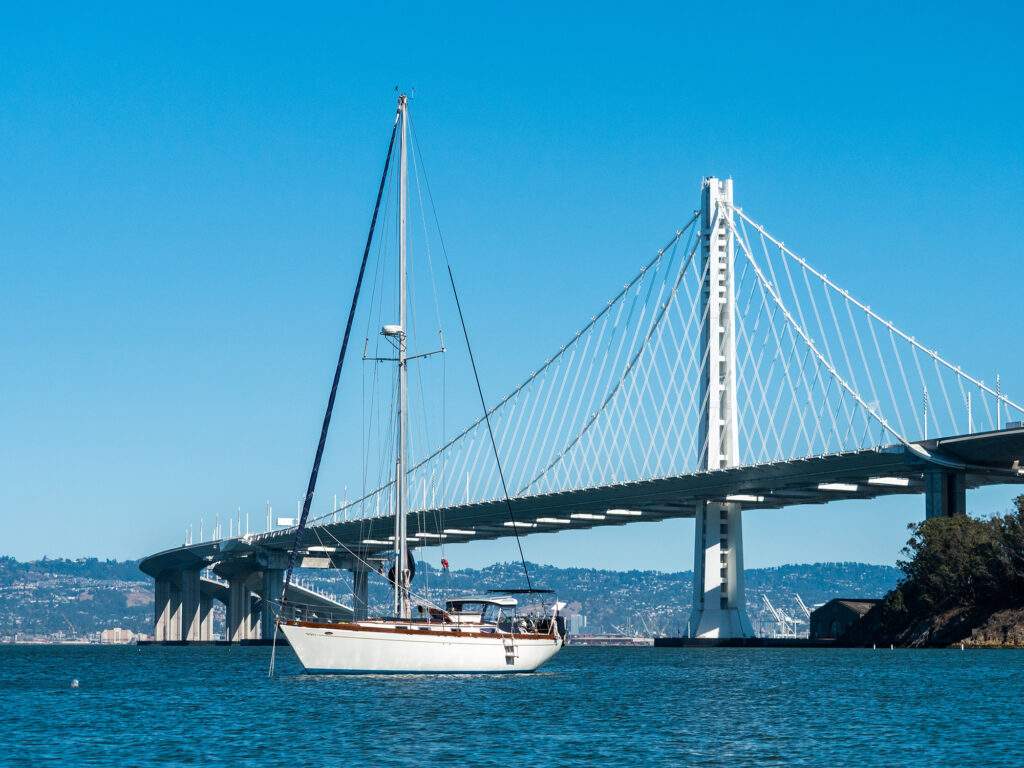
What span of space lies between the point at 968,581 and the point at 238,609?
104m

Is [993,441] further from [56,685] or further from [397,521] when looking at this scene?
[56,685]

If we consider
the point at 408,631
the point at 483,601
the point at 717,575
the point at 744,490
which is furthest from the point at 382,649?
the point at 717,575

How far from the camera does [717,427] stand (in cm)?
8531

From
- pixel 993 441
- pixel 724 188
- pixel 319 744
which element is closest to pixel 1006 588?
pixel 993 441

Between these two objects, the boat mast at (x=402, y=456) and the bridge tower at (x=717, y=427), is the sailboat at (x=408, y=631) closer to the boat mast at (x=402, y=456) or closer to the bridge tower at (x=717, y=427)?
the boat mast at (x=402, y=456)

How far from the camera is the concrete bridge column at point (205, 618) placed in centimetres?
16800

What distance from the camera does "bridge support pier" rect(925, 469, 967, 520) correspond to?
78.9 metres

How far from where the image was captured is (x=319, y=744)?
102 feet

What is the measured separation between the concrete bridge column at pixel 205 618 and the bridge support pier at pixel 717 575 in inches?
3484

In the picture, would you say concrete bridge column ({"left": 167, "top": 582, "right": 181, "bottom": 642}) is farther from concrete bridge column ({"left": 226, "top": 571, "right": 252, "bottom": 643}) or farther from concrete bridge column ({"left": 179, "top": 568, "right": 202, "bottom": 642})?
concrete bridge column ({"left": 226, "top": 571, "right": 252, "bottom": 643})

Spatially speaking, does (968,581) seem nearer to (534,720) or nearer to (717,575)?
(717,575)

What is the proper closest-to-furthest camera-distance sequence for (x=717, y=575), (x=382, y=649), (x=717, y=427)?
(x=382, y=649), (x=717, y=427), (x=717, y=575)

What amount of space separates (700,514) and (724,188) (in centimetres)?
1960

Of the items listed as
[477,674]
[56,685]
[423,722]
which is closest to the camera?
[423,722]
